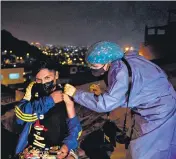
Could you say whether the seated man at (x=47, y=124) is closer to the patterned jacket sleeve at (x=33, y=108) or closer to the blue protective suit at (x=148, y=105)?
the patterned jacket sleeve at (x=33, y=108)

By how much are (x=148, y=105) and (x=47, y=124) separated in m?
1.22

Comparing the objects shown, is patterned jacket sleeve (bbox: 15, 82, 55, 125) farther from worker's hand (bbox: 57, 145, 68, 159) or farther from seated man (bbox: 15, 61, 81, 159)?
worker's hand (bbox: 57, 145, 68, 159)

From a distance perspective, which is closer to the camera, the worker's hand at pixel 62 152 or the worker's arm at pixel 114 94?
the worker's arm at pixel 114 94

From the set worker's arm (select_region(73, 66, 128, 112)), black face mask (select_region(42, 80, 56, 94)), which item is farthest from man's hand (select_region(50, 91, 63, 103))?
worker's arm (select_region(73, 66, 128, 112))

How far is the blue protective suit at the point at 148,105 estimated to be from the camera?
2730mm

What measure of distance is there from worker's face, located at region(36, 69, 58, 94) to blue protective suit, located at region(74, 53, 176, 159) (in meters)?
0.62

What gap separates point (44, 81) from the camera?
133 inches

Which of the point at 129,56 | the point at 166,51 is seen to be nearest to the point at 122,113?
the point at 129,56

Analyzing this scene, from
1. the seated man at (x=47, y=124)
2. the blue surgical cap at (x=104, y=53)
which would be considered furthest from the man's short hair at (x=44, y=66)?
the blue surgical cap at (x=104, y=53)

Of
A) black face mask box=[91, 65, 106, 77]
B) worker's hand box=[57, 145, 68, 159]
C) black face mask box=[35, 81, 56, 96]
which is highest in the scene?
black face mask box=[91, 65, 106, 77]

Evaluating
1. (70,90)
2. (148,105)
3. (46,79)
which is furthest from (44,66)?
(148,105)

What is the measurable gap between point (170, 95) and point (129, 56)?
58 centimetres

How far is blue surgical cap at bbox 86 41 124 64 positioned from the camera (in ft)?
9.27

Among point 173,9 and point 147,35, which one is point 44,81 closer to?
point 173,9
